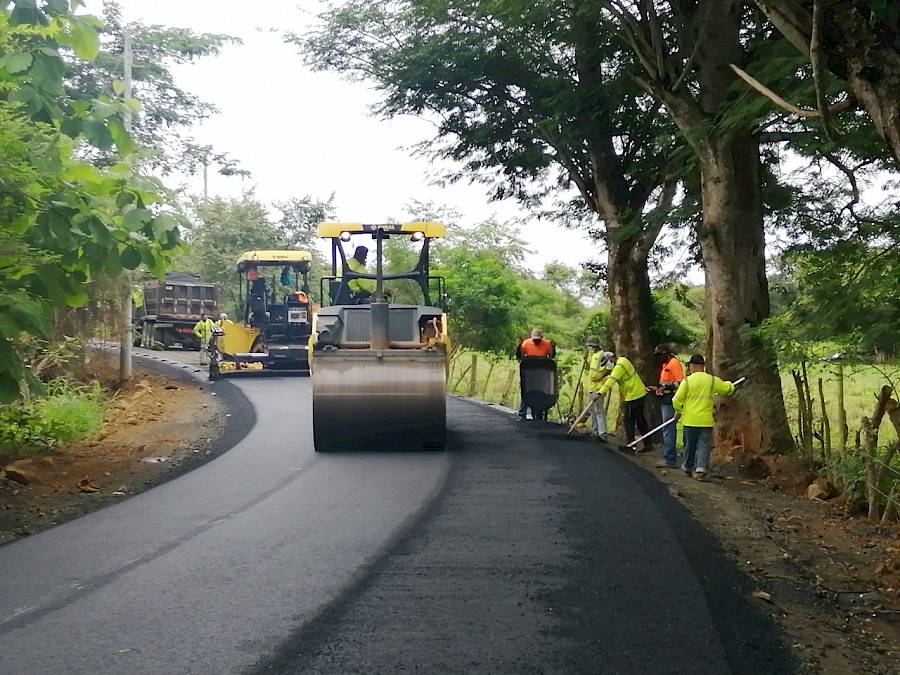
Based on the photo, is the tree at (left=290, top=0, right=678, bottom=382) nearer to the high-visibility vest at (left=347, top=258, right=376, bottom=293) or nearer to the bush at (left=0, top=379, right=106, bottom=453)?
the high-visibility vest at (left=347, top=258, right=376, bottom=293)

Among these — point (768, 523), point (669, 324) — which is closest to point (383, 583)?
point (768, 523)

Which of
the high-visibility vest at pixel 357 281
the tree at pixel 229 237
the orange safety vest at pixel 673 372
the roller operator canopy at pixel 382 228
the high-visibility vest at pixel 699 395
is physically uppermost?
the tree at pixel 229 237

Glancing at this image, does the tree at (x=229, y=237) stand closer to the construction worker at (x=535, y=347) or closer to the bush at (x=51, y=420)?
the bush at (x=51, y=420)

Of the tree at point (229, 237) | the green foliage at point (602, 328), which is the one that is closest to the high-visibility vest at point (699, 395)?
the green foliage at point (602, 328)

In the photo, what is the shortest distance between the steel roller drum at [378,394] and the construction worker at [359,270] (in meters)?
2.24

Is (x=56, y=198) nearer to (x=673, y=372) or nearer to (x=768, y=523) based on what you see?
(x=768, y=523)

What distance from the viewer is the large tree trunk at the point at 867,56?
6676 mm

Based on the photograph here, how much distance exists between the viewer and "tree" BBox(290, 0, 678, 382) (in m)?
16.4

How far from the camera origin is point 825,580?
23.9 feet

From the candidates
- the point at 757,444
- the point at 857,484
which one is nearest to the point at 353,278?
the point at 757,444

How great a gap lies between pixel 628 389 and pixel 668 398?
3.97 feet

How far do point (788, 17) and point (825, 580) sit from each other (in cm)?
398

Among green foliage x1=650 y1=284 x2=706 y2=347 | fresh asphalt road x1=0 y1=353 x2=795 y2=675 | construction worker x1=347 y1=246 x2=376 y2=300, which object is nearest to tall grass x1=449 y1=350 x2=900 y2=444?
green foliage x1=650 y1=284 x2=706 y2=347

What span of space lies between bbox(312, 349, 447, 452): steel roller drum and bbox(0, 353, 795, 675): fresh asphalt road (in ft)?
6.73
